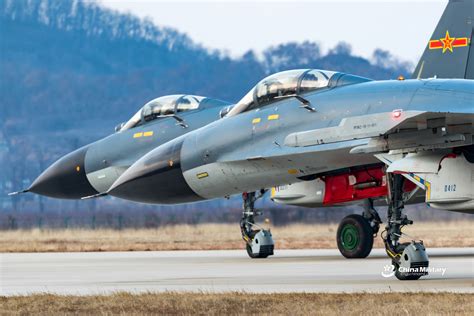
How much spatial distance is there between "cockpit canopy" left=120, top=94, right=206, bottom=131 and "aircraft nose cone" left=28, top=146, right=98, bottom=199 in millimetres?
1686

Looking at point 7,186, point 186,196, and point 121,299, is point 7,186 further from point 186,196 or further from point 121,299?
point 121,299

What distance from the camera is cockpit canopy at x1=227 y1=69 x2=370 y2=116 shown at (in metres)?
21.5

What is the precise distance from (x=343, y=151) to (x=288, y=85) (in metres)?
2.41

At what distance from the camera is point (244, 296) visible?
14.8 metres

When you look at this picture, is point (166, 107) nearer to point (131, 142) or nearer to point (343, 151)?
point (131, 142)

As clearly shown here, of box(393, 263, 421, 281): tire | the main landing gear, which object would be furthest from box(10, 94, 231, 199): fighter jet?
box(393, 263, 421, 281): tire

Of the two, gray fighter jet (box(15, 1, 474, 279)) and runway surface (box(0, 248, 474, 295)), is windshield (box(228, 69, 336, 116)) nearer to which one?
gray fighter jet (box(15, 1, 474, 279))

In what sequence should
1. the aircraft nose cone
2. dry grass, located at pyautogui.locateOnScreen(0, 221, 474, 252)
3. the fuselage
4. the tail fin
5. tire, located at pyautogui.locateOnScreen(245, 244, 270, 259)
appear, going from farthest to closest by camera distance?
dry grass, located at pyautogui.locateOnScreen(0, 221, 474, 252) < the aircraft nose cone < the tail fin < tire, located at pyautogui.locateOnScreen(245, 244, 270, 259) < the fuselage

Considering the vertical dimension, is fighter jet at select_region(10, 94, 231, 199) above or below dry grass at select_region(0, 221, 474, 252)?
above

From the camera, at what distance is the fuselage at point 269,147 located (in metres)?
19.2

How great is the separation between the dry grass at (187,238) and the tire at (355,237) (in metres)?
7.16

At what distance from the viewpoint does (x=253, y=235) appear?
26.0 m

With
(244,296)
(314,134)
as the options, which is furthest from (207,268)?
(244,296)

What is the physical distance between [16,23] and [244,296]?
168 meters
